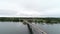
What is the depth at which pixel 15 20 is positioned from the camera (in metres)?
101

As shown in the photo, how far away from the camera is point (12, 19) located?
334 ft

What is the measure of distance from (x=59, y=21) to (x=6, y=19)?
117ft

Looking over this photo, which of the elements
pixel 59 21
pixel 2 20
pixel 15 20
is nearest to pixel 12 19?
pixel 15 20

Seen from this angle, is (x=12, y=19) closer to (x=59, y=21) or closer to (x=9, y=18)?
(x=9, y=18)

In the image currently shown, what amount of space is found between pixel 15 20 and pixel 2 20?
39.1 feet

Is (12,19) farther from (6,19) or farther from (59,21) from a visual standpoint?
(59,21)

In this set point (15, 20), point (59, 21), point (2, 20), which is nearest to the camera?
point (59, 21)

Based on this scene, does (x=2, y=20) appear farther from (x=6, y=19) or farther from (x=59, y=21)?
(x=59, y=21)

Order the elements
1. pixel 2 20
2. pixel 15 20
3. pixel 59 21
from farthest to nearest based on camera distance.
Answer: pixel 2 20 < pixel 15 20 < pixel 59 21

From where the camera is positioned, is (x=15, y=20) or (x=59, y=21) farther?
(x=15, y=20)

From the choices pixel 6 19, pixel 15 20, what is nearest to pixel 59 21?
pixel 15 20

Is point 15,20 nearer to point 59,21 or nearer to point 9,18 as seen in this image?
point 9,18

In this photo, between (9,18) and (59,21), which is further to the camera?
(9,18)

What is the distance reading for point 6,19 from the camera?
103125mm
